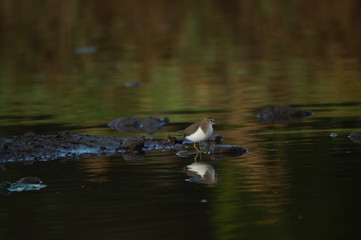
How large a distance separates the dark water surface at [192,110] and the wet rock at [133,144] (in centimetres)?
35

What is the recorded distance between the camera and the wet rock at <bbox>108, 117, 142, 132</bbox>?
15.7 meters

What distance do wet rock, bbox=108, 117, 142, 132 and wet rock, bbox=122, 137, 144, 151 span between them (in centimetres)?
232

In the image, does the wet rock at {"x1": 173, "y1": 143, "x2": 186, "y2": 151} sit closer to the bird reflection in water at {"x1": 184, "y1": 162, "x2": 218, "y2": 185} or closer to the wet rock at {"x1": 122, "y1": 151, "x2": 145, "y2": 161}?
the wet rock at {"x1": 122, "y1": 151, "x2": 145, "y2": 161}

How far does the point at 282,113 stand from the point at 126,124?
285cm

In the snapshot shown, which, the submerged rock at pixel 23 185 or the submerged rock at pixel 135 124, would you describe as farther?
the submerged rock at pixel 135 124

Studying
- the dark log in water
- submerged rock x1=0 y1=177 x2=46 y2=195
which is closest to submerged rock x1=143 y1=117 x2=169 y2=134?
the dark log in water

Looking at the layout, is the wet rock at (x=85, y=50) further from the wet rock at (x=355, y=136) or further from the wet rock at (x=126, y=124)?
the wet rock at (x=355, y=136)

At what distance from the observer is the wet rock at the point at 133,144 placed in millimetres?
13141

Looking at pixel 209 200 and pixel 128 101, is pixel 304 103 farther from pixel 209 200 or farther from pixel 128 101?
pixel 209 200

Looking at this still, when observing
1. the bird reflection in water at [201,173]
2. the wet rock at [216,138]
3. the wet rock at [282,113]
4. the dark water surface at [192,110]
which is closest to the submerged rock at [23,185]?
the dark water surface at [192,110]

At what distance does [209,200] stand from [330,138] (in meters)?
4.31

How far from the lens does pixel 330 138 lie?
13.2m

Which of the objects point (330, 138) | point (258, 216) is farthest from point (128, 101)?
point (258, 216)

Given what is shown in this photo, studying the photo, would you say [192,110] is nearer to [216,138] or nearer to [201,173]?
[216,138]
